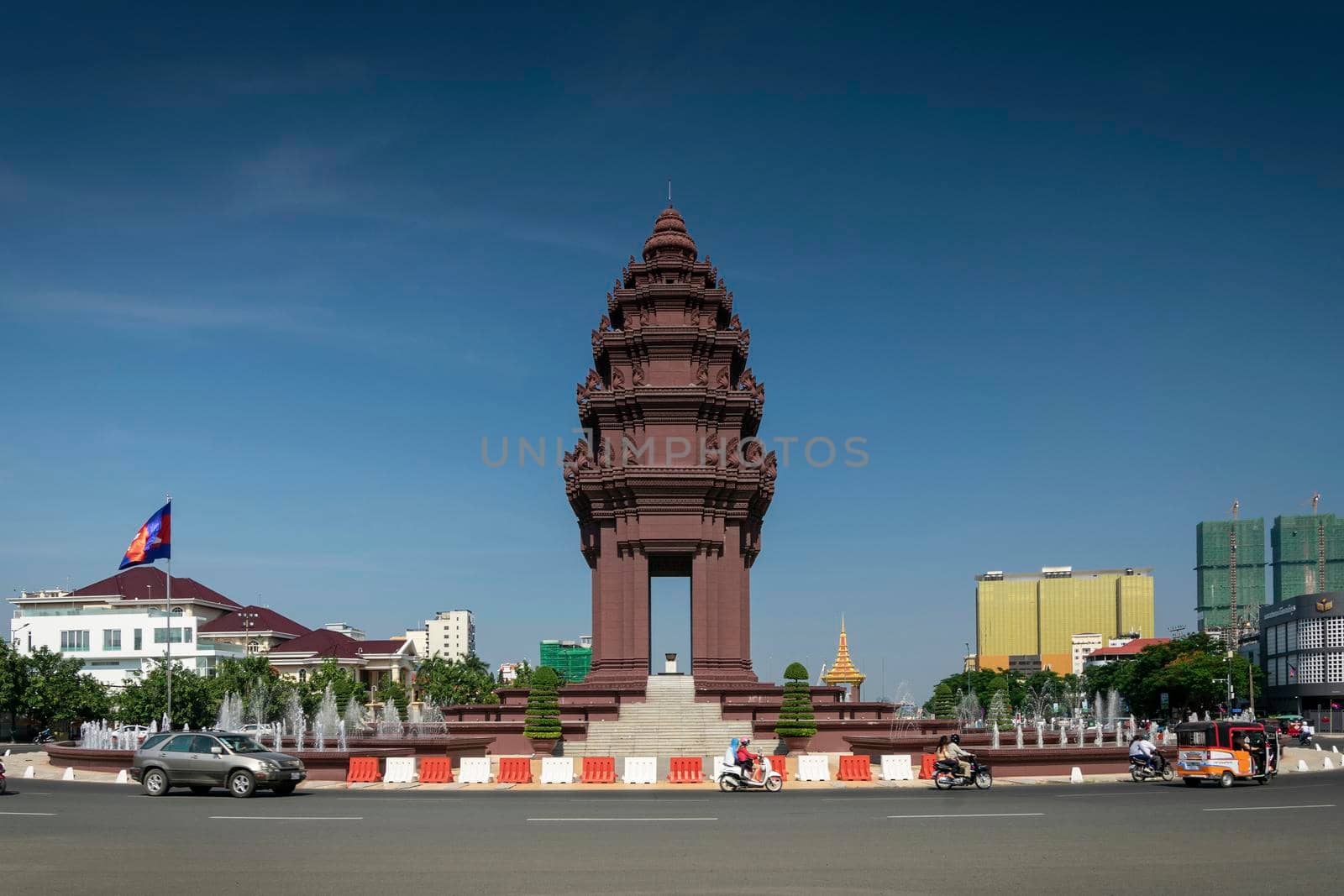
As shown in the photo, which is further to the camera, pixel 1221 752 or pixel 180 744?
pixel 1221 752

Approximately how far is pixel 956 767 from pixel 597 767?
1056cm

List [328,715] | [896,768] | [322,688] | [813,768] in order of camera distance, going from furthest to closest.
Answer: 1. [322,688]
2. [328,715]
3. [896,768]
4. [813,768]

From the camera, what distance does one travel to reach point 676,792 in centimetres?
3378

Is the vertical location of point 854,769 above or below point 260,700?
above

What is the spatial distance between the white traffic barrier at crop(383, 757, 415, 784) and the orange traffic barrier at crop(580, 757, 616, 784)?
5.04 meters

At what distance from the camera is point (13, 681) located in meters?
76.2

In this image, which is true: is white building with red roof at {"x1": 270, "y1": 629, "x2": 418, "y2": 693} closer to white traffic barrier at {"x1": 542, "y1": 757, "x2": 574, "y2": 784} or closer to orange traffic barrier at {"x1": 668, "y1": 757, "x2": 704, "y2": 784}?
white traffic barrier at {"x1": 542, "y1": 757, "x2": 574, "y2": 784}

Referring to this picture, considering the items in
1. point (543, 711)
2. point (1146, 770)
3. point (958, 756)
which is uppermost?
point (958, 756)

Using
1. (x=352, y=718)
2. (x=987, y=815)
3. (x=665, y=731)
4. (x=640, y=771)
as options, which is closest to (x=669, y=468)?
(x=665, y=731)

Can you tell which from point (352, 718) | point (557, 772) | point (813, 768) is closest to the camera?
point (557, 772)

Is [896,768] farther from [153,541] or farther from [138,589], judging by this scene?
[138,589]

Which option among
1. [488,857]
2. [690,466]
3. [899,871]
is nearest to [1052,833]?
[899,871]

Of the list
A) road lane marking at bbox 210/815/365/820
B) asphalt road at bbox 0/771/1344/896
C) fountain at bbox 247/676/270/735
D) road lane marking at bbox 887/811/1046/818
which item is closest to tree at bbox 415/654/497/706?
fountain at bbox 247/676/270/735

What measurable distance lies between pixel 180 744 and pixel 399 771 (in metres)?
7.01
